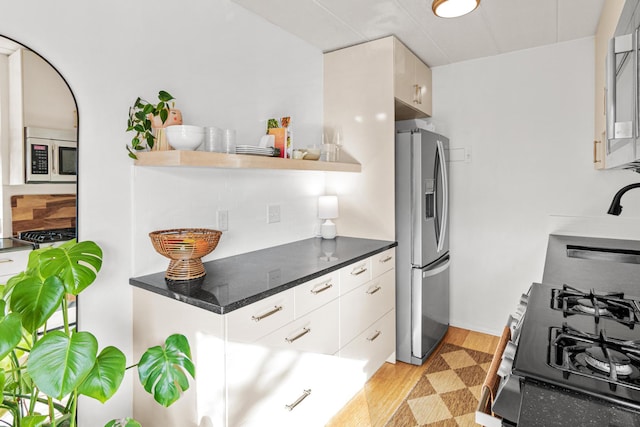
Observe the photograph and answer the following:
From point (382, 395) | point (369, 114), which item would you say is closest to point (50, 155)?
point (369, 114)

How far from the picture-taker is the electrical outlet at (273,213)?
7.79 ft

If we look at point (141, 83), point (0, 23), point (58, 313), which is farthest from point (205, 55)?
point (58, 313)

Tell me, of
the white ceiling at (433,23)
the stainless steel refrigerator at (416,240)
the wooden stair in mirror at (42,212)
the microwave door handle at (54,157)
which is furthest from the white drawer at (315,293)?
the white ceiling at (433,23)

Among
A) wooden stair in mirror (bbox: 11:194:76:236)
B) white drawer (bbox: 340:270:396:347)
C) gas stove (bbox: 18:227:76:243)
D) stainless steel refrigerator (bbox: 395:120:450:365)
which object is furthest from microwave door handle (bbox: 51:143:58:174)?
stainless steel refrigerator (bbox: 395:120:450:365)

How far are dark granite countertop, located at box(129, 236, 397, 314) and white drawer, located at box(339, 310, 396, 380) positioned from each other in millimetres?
494

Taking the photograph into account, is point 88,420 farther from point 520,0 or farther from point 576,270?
point 520,0

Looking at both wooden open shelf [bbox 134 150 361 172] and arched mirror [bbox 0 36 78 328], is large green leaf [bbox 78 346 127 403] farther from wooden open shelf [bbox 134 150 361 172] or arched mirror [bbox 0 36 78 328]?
wooden open shelf [bbox 134 150 361 172]

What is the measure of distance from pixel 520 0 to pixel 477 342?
2452mm

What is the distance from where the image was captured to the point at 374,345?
93.2 inches

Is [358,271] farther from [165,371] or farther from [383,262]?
[165,371]

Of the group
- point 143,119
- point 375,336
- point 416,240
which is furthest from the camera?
point 416,240

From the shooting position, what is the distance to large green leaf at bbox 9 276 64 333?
1020 millimetres

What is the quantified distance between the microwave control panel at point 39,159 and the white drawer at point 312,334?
3.48 ft

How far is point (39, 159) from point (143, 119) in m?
0.42
